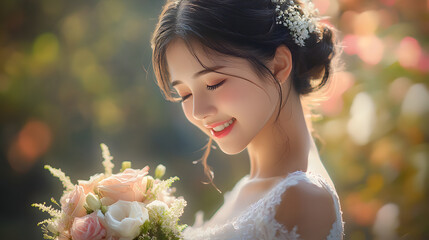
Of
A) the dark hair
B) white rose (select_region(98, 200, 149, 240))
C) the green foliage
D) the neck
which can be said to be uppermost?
the dark hair

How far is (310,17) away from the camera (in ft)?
4.81

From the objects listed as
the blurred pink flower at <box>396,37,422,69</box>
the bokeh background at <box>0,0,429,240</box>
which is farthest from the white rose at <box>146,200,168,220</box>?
the blurred pink flower at <box>396,37,422,69</box>

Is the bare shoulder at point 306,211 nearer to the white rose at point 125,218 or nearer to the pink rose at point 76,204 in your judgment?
the white rose at point 125,218

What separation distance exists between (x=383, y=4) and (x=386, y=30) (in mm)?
163

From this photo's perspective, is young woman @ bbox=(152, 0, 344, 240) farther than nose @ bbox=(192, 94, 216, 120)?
No

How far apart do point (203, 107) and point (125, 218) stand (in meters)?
0.42

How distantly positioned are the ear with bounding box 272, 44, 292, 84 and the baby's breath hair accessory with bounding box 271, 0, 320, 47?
0.05m

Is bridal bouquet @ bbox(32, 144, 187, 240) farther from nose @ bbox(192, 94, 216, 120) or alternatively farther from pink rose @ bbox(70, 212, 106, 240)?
nose @ bbox(192, 94, 216, 120)

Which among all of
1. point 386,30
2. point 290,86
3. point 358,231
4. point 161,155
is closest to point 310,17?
point 290,86

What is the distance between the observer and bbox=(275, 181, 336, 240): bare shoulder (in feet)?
3.83

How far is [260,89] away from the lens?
131 centimetres

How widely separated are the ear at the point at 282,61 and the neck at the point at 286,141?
111 millimetres

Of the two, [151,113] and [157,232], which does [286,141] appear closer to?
[157,232]

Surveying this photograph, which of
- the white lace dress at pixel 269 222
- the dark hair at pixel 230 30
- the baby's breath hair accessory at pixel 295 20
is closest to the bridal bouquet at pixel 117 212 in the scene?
the white lace dress at pixel 269 222
